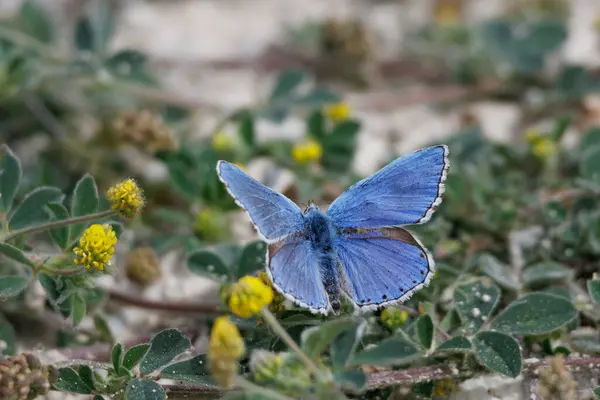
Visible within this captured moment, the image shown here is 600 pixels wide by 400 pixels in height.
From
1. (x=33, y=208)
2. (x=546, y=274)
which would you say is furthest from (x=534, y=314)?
(x=33, y=208)

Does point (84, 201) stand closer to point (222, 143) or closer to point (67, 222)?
point (67, 222)

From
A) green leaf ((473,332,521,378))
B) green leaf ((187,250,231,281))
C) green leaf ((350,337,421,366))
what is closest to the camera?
green leaf ((350,337,421,366))

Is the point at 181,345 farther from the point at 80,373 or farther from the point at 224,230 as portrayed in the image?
the point at 224,230

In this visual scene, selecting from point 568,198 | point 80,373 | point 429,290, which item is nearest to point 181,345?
point 80,373

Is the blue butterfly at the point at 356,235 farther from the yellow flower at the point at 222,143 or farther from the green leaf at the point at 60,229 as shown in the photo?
the yellow flower at the point at 222,143

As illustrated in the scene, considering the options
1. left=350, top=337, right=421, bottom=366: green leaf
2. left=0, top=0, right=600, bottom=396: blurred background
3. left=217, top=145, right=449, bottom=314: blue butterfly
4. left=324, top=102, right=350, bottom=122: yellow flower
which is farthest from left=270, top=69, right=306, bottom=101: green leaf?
left=350, top=337, right=421, bottom=366: green leaf

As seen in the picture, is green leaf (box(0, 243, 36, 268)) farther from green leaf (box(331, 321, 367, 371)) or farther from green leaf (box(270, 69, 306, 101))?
green leaf (box(270, 69, 306, 101))

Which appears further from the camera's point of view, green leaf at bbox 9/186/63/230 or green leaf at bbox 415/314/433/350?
green leaf at bbox 9/186/63/230
